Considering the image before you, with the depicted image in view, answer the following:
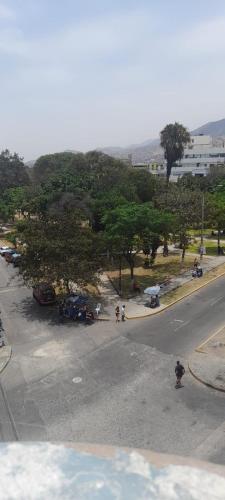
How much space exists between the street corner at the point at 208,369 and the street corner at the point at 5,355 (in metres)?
8.51

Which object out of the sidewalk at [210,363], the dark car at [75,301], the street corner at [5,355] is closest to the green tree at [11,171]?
the dark car at [75,301]

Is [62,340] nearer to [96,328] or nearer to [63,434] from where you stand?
[96,328]

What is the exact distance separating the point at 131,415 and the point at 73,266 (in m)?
11.6

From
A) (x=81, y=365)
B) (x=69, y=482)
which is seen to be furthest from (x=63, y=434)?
(x=69, y=482)

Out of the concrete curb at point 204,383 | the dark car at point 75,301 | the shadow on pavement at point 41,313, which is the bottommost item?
the shadow on pavement at point 41,313

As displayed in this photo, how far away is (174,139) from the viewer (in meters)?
80.2

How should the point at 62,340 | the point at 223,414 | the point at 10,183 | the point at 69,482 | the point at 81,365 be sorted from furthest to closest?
the point at 10,183 < the point at 62,340 < the point at 81,365 < the point at 223,414 < the point at 69,482

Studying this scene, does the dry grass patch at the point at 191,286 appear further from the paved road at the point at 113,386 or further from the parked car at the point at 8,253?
the parked car at the point at 8,253

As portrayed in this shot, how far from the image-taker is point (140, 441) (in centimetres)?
1378

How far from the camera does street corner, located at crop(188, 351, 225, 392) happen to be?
56.1ft

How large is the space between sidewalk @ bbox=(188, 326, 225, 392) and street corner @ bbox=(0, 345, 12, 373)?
27.9 ft

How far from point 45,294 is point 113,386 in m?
12.1

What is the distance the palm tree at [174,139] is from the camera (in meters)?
79.4

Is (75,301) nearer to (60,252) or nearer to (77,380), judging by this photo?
(60,252)
